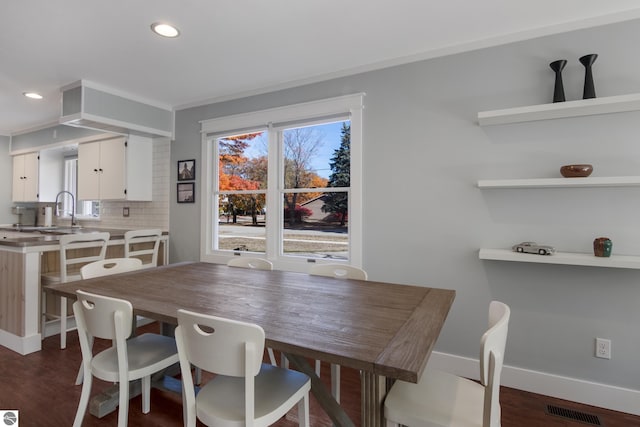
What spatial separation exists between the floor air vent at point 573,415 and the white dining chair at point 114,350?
237cm

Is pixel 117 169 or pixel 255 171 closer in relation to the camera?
pixel 255 171

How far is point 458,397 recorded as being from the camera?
1.35m

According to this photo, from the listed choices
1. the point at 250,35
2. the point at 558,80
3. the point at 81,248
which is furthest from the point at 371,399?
the point at 81,248

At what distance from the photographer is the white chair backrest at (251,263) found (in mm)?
2613

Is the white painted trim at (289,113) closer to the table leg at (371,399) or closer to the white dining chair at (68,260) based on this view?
the white dining chair at (68,260)

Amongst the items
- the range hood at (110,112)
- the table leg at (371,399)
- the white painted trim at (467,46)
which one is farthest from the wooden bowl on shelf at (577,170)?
the range hood at (110,112)

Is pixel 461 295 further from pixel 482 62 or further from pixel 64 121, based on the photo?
pixel 64 121

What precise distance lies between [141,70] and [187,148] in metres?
1.13

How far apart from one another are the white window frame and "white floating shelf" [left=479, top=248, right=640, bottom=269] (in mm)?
1081

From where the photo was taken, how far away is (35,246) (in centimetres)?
294

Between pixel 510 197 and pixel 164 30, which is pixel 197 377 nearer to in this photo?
pixel 164 30

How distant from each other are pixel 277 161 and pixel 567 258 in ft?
8.52

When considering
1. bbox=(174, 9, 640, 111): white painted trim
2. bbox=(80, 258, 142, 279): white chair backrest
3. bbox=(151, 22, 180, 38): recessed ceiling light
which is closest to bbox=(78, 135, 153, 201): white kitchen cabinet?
bbox=(174, 9, 640, 111): white painted trim

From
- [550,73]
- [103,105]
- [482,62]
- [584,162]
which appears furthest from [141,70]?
[584,162]
